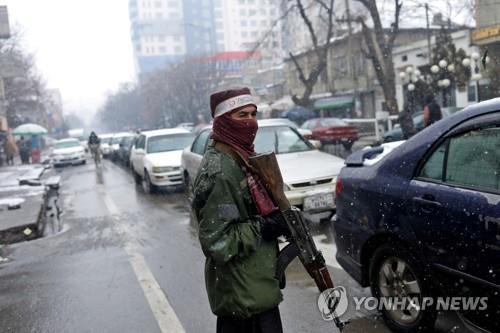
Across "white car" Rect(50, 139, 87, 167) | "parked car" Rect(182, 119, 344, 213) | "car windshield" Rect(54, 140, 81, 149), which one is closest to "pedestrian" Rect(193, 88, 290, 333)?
"parked car" Rect(182, 119, 344, 213)

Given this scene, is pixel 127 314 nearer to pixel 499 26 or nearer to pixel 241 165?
pixel 241 165

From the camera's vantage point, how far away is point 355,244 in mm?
3871

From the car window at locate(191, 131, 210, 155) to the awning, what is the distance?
96.2 ft

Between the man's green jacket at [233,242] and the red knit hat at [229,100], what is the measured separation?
0.61ft

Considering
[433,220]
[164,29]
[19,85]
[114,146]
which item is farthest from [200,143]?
[164,29]

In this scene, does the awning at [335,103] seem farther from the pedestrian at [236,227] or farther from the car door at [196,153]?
the pedestrian at [236,227]

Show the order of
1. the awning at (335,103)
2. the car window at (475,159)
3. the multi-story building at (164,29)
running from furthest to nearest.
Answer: the multi-story building at (164,29) < the awning at (335,103) < the car window at (475,159)

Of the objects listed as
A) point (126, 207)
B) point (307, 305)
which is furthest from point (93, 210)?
point (307, 305)

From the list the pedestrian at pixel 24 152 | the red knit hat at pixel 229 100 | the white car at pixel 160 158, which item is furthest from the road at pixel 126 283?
the pedestrian at pixel 24 152

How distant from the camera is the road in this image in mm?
4215

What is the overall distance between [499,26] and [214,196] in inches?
708

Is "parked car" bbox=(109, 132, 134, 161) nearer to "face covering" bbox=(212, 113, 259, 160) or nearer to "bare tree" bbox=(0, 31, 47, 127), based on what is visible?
"bare tree" bbox=(0, 31, 47, 127)

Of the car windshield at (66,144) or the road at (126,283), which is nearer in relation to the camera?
the road at (126,283)

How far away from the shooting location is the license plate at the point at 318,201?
6.76 metres
